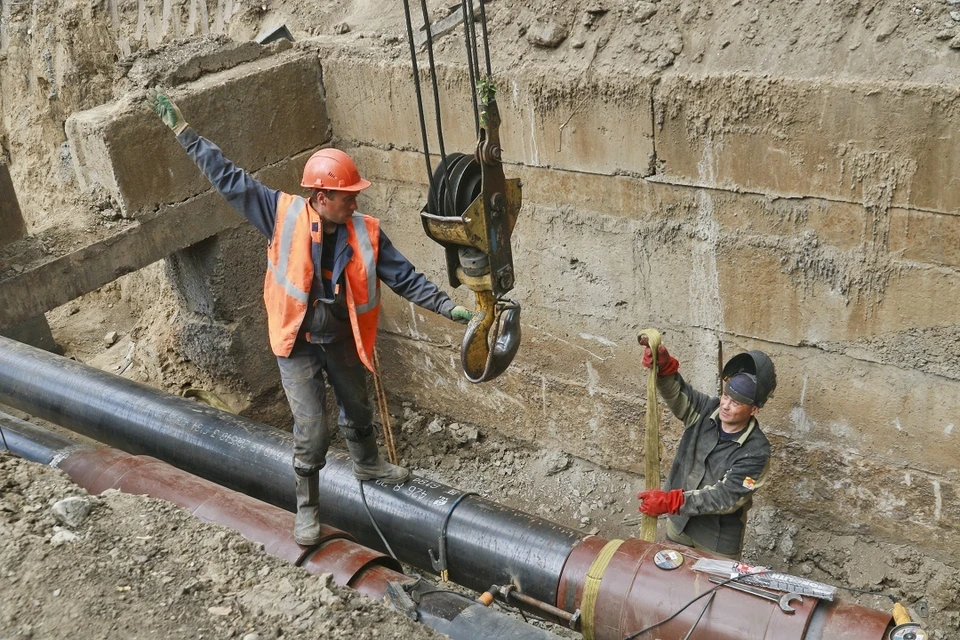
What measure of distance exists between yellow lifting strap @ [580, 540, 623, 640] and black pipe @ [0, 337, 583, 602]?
0.16m

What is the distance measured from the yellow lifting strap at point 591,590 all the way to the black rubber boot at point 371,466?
1.19m

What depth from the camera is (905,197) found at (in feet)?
15.8

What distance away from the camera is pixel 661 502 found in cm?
455

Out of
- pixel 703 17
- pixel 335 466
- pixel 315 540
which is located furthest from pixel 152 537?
pixel 703 17

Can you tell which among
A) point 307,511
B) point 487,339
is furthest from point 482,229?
point 307,511

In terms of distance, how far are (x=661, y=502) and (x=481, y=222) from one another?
1651mm

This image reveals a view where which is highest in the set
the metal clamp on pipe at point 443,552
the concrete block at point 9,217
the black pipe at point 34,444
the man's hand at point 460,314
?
the concrete block at point 9,217

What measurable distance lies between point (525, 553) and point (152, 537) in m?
1.53

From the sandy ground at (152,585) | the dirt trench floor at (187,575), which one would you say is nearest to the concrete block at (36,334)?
the dirt trench floor at (187,575)

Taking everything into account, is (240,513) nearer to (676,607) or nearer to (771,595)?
(676,607)

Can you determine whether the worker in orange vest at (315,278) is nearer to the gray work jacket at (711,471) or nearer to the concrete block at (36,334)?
the gray work jacket at (711,471)

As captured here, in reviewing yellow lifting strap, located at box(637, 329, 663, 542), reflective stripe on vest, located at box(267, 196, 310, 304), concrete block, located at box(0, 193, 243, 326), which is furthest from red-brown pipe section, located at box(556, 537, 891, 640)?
concrete block, located at box(0, 193, 243, 326)

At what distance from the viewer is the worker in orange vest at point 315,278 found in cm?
423

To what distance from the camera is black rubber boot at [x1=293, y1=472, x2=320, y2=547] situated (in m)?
4.28
